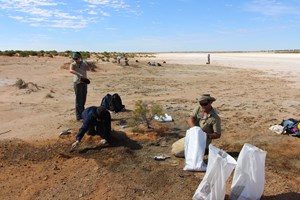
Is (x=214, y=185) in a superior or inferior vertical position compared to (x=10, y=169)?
superior

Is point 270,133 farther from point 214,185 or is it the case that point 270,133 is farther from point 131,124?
point 214,185

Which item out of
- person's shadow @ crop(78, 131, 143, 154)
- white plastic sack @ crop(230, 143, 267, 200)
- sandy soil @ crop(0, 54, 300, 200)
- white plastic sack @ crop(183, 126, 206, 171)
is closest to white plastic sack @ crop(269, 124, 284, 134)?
sandy soil @ crop(0, 54, 300, 200)

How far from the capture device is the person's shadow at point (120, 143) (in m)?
5.90

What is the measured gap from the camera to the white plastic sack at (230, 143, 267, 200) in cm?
379

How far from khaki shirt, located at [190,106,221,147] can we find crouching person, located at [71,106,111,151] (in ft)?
5.23

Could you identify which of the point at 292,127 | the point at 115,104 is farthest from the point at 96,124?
the point at 292,127

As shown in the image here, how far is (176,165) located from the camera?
204 inches

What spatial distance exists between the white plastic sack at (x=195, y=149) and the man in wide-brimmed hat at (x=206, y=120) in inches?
17.2

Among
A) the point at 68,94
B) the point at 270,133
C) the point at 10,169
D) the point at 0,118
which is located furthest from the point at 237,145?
the point at 68,94

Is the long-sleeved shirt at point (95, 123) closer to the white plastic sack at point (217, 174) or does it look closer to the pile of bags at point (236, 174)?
the pile of bags at point (236, 174)

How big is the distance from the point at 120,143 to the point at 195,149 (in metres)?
1.85

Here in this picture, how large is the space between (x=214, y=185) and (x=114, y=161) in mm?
2095

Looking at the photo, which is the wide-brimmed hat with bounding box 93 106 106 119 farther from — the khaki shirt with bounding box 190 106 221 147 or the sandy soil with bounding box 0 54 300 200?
the khaki shirt with bounding box 190 106 221 147

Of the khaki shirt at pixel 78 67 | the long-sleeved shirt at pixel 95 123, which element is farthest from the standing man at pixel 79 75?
the long-sleeved shirt at pixel 95 123
